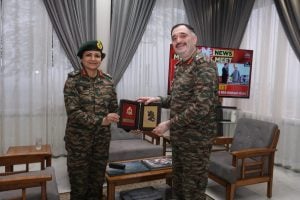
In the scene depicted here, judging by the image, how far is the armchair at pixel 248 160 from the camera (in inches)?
105

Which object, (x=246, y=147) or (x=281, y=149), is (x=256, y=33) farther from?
(x=246, y=147)

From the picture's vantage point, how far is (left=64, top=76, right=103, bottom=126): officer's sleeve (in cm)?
216

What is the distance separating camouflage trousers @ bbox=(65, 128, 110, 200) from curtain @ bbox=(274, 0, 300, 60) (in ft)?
8.64

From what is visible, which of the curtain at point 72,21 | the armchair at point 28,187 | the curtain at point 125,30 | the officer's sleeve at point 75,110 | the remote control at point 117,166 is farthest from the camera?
the curtain at point 125,30

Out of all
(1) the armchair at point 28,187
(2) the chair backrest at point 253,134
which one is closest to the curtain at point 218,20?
(2) the chair backrest at point 253,134

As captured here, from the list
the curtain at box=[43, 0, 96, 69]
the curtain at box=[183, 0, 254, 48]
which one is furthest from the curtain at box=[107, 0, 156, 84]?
the curtain at box=[183, 0, 254, 48]

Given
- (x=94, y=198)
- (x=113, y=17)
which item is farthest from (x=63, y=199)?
(x=113, y=17)

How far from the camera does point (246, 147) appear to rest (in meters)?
3.07

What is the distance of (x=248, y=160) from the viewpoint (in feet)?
9.61

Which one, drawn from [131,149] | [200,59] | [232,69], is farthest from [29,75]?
[232,69]

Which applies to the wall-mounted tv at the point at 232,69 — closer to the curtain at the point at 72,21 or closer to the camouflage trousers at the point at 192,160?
the curtain at the point at 72,21

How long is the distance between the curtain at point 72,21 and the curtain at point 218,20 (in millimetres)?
1599

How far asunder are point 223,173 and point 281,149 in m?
1.67

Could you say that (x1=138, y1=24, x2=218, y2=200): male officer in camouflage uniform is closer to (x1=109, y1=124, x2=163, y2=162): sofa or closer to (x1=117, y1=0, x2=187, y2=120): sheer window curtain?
(x1=109, y1=124, x2=163, y2=162): sofa
